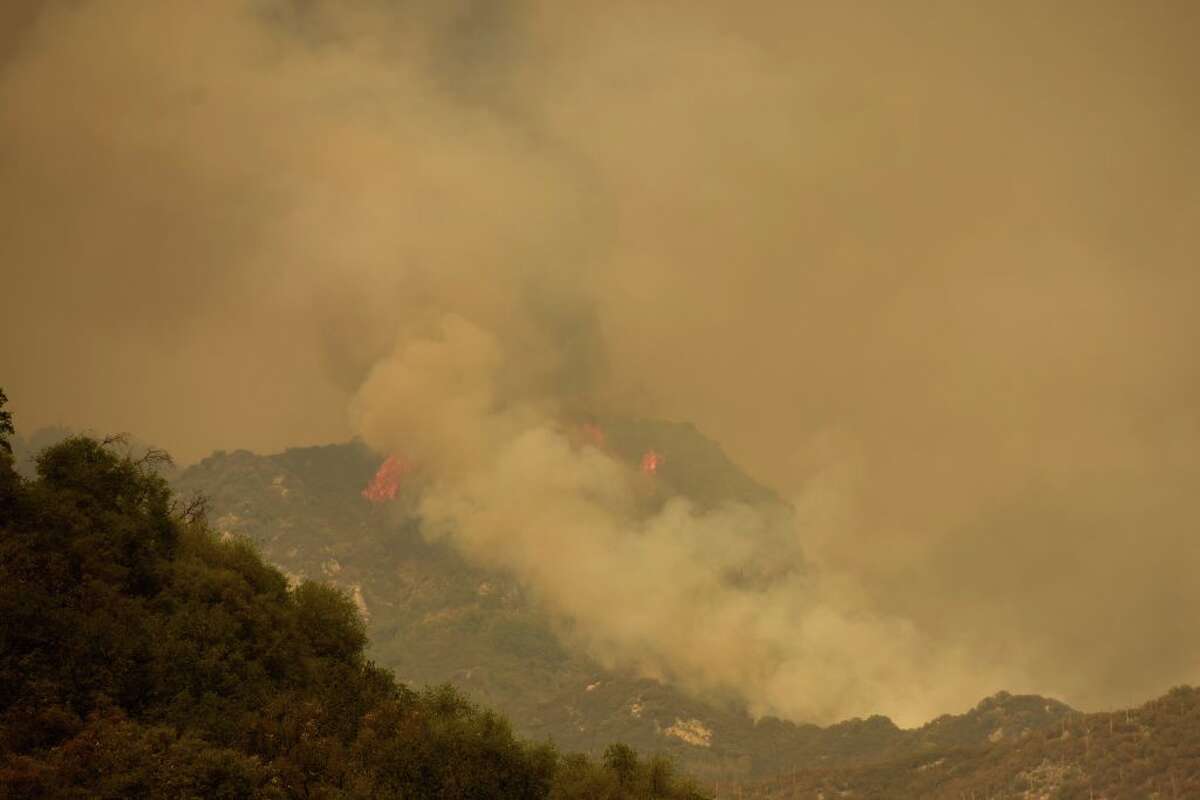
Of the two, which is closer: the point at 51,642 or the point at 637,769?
the point at 51,642

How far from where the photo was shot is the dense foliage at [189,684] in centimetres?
7744

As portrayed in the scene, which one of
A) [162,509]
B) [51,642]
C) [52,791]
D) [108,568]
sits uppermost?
[162,509]

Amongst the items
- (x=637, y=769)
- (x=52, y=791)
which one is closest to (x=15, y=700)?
(x=52, y=791)

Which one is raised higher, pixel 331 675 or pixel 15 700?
pixel 331 675

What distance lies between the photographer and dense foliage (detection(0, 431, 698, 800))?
7744 cm

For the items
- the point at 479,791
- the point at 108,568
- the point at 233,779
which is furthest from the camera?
the point at 479,791

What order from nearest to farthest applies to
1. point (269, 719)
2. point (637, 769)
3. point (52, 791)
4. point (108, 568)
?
point (52, 791) < point (269, 719) < point (108, 568) < point (637, 769)

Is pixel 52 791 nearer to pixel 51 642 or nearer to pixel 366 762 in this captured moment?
pixel 51 642

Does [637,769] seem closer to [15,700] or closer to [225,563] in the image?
[225,563]

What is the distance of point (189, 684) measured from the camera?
94.6 meters

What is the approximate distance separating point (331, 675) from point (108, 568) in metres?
27.5

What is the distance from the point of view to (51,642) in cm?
8606

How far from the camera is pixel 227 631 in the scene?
338 ft

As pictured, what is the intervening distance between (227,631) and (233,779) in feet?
89.9
